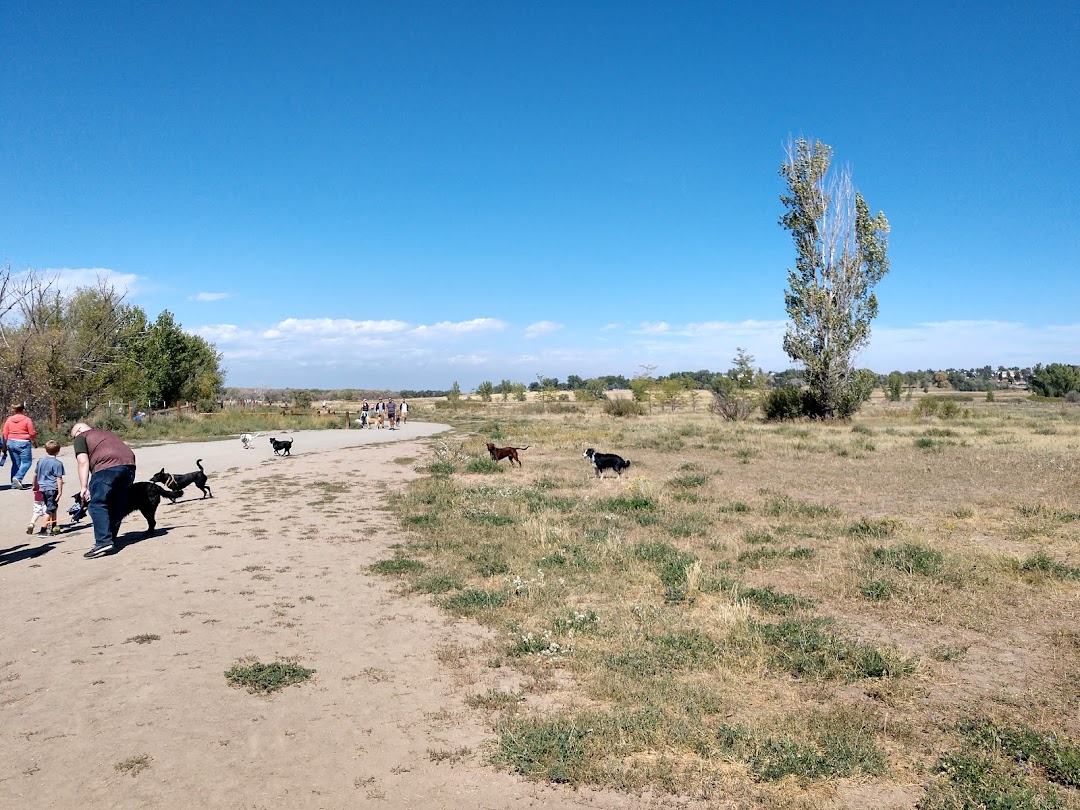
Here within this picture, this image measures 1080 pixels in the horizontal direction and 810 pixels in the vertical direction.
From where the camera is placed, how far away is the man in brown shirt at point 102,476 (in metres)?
8.78

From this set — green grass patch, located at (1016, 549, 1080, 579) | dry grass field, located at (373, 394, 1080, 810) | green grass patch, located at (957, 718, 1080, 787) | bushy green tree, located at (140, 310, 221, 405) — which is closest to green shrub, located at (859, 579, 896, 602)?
dry grass field, located at (373, 394, 1080, 810)

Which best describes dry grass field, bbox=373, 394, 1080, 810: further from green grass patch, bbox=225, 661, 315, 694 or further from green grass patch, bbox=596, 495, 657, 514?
green grass patch, bbox=225, 661, 315, 694

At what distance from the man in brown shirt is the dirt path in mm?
371

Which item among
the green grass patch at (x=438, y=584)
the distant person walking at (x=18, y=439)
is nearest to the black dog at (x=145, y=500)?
the distant person walking at (x=18, y=439)

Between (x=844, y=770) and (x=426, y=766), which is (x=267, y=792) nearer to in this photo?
(x=426, y=766)

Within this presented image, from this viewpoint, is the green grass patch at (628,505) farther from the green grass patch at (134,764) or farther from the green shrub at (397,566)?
the green grass patch at (134,764)

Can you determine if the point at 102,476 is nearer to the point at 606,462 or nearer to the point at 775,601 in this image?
the point at 775,601

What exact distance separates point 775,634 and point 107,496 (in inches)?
345

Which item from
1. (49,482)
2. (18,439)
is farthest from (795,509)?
(18,439)

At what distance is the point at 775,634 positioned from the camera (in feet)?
19.7

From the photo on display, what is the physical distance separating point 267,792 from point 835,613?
5752 millimetres

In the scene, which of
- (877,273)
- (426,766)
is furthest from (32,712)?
(877,273)

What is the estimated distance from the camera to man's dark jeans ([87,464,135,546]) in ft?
29.0

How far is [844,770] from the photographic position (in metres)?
3.86
